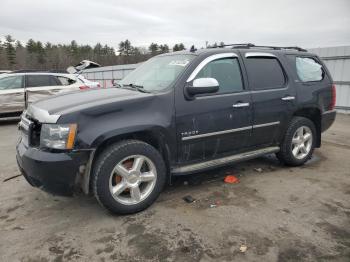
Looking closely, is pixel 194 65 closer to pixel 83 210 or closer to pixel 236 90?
pixel 236 90

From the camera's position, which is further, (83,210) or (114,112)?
(83,210)

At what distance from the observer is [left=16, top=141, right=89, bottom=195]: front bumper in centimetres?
299

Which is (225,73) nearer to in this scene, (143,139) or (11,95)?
(143,139)

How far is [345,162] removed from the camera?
524 cm

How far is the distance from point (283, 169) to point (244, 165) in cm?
61

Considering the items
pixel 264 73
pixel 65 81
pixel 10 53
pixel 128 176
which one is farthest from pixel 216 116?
pixel 10 53

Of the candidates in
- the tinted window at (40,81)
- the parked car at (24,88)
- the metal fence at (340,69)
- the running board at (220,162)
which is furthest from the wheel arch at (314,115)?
the tinted window at (40,81)

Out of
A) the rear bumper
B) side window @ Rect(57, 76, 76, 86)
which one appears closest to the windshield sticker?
the rear bumper

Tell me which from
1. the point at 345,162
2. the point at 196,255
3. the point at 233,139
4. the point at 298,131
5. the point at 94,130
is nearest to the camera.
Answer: the point at 196,255

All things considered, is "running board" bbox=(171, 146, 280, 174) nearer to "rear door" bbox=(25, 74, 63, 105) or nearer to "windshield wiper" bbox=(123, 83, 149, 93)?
"windshield wiper" bbox=(123, 83, 149, 93)

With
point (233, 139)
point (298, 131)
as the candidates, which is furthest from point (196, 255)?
point (298, 131)

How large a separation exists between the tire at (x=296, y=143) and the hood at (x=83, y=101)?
244cm

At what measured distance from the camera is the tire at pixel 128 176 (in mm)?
3154

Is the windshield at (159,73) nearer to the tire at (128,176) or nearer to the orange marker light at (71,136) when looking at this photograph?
the tire at (128,176)
